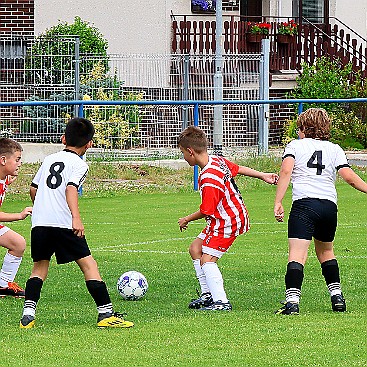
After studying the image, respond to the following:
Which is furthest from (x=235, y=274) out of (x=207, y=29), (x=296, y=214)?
(x=207, y=29)

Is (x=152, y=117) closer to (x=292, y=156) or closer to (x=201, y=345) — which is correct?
(x=292, y=156)

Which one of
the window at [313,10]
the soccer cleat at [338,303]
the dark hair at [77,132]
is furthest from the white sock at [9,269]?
the window at [313,10]

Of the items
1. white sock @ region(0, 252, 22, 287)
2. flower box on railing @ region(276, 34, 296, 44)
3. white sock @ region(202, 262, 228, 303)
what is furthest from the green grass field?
flower box on railing @ region(276, 34, 296, 44)

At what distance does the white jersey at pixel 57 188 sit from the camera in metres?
8.48

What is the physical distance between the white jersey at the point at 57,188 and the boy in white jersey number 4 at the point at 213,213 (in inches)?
46.8

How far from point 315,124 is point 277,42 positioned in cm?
2065

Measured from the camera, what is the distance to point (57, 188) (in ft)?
27.9

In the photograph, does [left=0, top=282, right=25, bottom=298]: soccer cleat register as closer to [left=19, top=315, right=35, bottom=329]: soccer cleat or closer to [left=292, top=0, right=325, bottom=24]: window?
[left=19, top=315, right=35, bottom=329]: soccer cleat

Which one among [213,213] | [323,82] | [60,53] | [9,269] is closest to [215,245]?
[213,213]

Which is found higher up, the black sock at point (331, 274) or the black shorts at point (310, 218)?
the black shorts at point (310, 218)

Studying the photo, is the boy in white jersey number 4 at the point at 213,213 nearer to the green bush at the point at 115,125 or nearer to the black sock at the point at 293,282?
the black sock at the point at 293,282

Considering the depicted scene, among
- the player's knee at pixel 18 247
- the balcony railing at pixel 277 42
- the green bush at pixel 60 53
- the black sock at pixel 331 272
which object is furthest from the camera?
the balcony railing at pixel 277 42

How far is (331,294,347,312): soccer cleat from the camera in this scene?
918 centimetres

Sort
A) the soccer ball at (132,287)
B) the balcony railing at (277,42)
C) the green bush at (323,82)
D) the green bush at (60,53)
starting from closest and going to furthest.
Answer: the soccer ball at (132,287), the green bush at (60,53), the green bush at (323,82), the balcony railing at (277,42)
